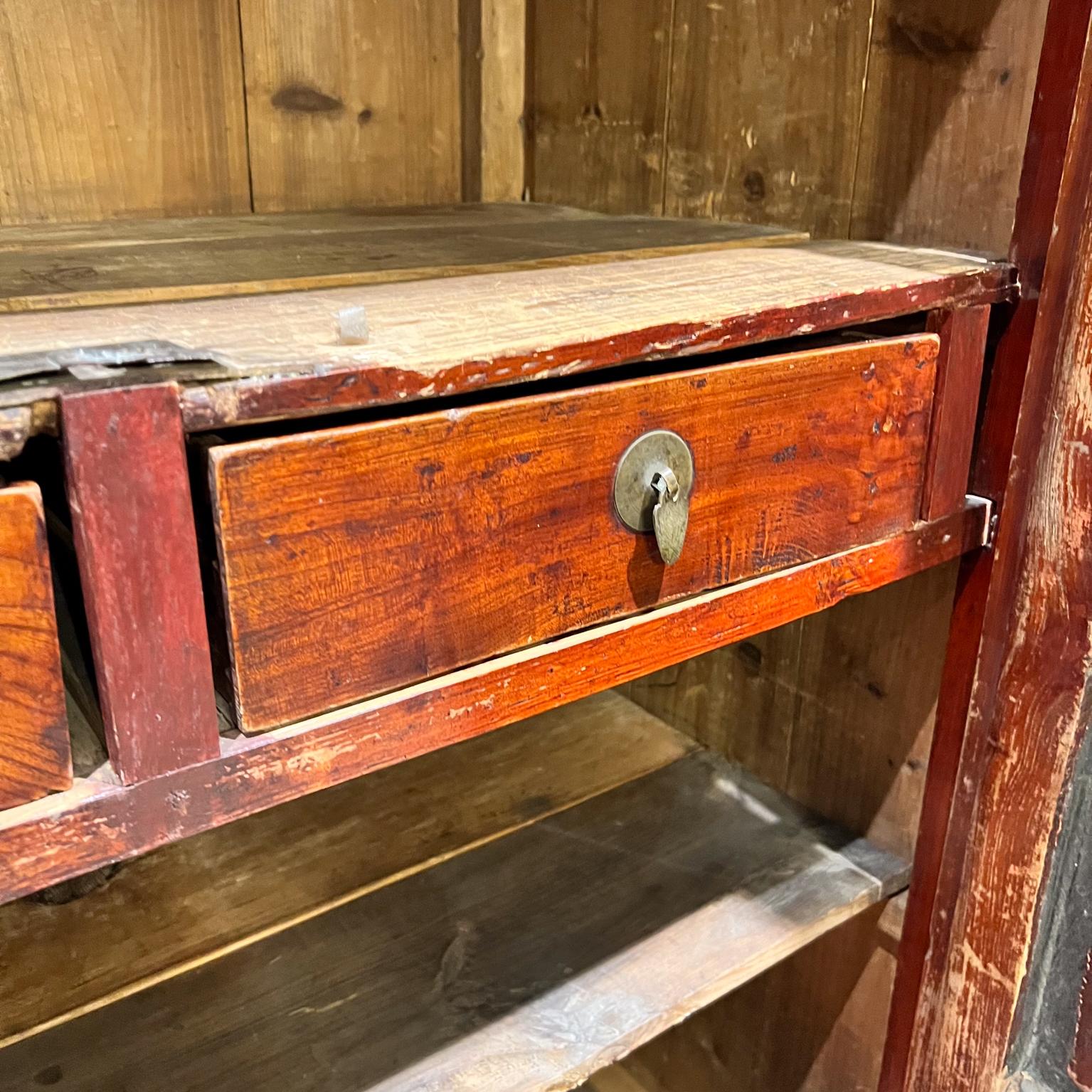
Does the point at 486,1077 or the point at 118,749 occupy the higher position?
the point at 118,749

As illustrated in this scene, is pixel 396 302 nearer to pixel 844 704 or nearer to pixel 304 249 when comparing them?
pixel 304 249

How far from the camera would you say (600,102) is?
910 mm

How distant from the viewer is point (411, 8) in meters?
0.90

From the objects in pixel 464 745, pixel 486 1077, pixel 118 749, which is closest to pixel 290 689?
pixel 118 749

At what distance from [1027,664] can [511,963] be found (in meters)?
0.42

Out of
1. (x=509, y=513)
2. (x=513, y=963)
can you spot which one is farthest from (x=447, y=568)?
(x=513, y=963)

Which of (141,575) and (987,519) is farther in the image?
(987,519)

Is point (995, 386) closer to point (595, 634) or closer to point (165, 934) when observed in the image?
point (595, 634)

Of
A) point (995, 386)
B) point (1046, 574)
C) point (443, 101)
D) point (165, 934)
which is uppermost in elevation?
point (443, 101)

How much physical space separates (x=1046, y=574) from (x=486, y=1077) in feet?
1.57

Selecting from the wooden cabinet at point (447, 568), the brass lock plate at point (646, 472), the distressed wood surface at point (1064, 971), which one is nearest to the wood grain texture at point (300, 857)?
the wooden cabinet at point (447, 568)

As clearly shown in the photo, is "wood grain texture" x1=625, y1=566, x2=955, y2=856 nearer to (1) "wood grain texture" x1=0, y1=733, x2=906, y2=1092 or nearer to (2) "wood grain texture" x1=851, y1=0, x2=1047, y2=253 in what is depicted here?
(1) "wood grain texture" x1=0, y1=733, x2=906, y2=1092

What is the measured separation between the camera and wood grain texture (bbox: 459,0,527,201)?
3.08 ft

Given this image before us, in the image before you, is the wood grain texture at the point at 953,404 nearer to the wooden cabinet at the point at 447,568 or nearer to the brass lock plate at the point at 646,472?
the wooden cabinet at the point at 447,568
